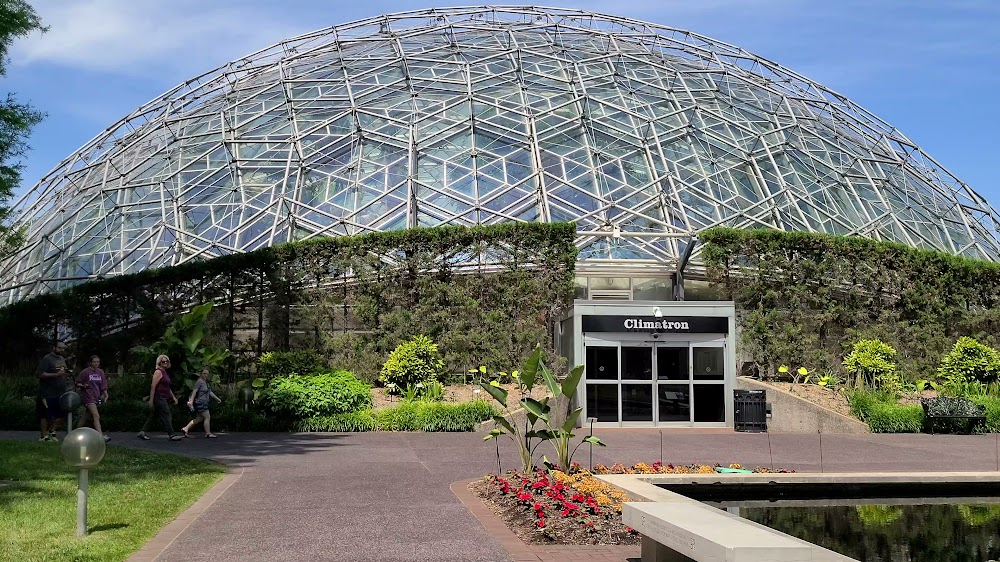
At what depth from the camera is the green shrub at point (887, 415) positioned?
21359 millimetres

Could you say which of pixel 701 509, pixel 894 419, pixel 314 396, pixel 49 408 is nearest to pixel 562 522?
pixel 701 509

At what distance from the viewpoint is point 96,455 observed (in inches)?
336

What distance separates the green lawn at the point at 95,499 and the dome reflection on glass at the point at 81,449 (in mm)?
686

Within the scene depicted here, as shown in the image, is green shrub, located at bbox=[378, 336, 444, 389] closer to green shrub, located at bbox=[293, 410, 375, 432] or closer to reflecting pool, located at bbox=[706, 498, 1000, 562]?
green shrub, located at bbox=[293, 410, 375, 432]

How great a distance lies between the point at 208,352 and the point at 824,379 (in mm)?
16471

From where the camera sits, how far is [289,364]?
23.4 m

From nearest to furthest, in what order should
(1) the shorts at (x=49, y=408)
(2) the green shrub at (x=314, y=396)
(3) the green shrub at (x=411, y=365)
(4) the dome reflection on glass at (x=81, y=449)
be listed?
1. (4) the dome reflection on glass at (x=81, y=449)
2. (1) the shorts at (x=49, y=408)
3. (2) the green shrub at (x=314, y=396)
4. (3) the green shrub at (x=411, y=365)

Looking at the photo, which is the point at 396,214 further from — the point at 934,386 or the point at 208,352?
the point at 934,386

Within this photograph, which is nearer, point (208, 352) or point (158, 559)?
point (158, 559)

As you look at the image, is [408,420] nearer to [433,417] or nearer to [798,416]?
[433,417]

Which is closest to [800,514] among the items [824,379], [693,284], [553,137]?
[824,379]

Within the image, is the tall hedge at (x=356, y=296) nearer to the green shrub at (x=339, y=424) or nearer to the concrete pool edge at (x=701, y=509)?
the green shrub at (x=339, y=424)

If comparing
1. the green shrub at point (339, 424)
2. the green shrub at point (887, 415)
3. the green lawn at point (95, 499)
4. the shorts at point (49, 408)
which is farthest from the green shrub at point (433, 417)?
the green shrub at point (887, 415)

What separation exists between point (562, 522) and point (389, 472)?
525cm
